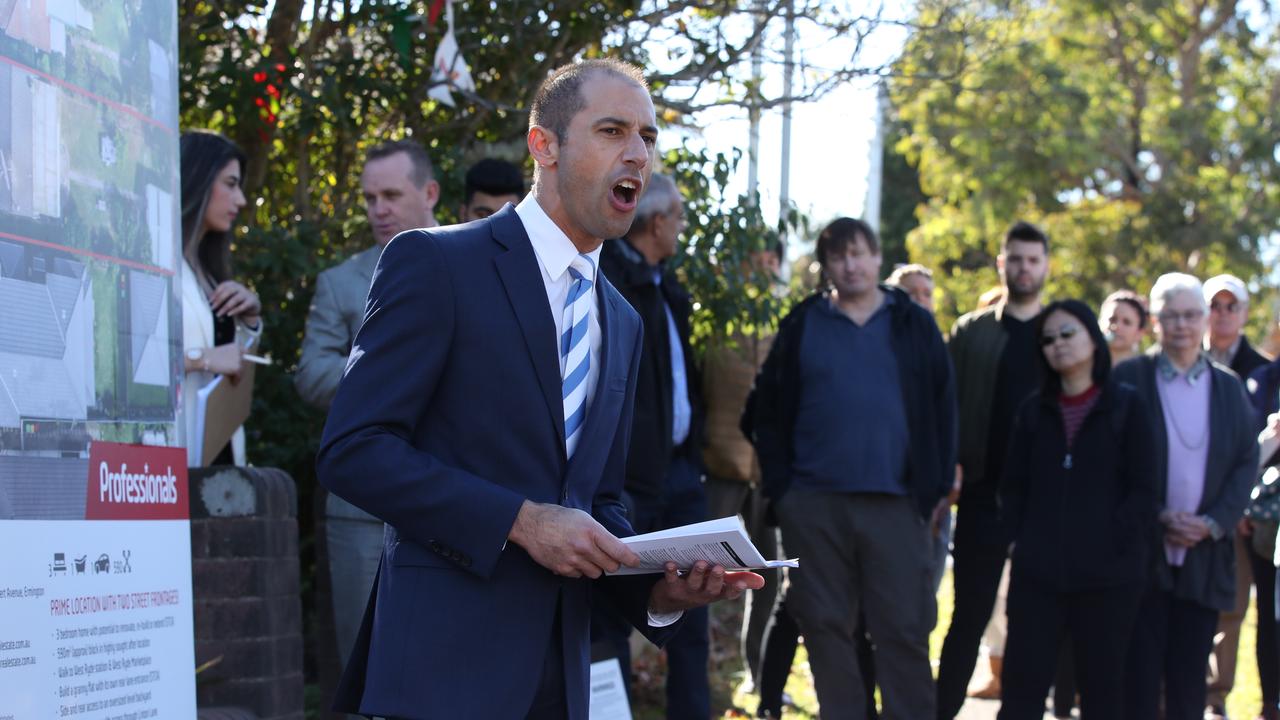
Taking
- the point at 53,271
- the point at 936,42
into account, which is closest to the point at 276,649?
the point at 53,271

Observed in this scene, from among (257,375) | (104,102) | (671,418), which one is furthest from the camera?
(257,375)

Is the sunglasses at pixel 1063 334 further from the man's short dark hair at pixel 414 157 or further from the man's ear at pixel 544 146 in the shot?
the man's ear at pixel 544 146

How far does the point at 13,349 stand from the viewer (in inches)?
128

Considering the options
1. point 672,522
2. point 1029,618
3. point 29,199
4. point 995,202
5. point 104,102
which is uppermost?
point 995,202

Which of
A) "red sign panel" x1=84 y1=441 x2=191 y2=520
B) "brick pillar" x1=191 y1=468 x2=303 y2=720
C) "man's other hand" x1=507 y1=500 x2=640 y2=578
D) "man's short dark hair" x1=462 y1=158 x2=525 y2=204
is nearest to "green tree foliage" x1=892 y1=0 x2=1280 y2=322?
"man's short dark hair" x1=462 y1=158 x2=525 y2=204

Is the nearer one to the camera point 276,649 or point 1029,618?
point 276,649

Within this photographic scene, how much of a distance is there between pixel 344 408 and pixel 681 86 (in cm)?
566

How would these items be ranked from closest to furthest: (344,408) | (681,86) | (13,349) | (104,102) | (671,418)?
(344,408), (13,349), (104,102), (671,418), (681,86)

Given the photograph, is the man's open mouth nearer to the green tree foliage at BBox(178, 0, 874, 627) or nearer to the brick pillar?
the brick pillar

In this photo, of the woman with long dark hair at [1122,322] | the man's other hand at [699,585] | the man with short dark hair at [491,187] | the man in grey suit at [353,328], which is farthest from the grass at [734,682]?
the man's other hand at [699,585]

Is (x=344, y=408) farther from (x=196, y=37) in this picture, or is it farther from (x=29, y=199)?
(x=196, y=37)

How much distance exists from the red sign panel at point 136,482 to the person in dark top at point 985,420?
447 centimetres

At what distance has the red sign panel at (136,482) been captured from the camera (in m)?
3.54

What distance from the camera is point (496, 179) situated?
20.8ft
